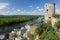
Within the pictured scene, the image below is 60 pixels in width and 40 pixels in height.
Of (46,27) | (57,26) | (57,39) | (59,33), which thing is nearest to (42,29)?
(46,27)

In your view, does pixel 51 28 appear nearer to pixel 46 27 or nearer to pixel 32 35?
pixel 46 27

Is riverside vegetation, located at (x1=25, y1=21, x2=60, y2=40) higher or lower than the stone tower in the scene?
lower

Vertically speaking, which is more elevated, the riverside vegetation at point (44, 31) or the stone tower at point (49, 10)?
the stone tower at point (49, 10)

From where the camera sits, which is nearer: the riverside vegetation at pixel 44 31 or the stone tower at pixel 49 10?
the riverside vegetation at pixel 44 31

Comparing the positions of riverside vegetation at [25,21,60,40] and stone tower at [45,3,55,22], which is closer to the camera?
riverside vegetation at [25,21,60,40]

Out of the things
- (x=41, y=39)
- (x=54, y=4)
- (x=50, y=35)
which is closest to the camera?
(x=50, y=35)

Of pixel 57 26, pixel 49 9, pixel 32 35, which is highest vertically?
pixel 49 9

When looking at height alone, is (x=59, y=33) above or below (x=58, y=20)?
below

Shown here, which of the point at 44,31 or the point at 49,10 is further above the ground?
the point at 49,10

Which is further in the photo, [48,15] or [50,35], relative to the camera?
[48,15]

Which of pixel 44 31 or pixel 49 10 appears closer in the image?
pixel 44 31

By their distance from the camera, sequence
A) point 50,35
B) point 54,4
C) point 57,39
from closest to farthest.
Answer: point 57,39 < point 50,35 < point 54,4
